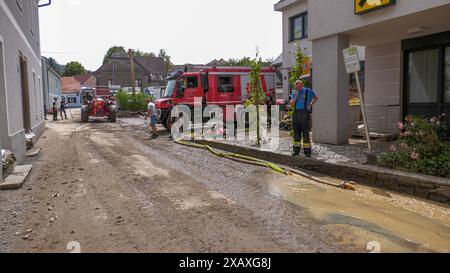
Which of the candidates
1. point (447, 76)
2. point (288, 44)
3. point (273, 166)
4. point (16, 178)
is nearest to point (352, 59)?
point (273, 166)

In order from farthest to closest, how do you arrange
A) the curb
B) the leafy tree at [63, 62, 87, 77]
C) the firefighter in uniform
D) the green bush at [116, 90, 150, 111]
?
the leafy tree at [63, 62, 87, 77] → the green bush at [116, 90, 150, 111] → the firefighter in uniform → the curb

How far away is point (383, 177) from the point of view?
685 centimetres

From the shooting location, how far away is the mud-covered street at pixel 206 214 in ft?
13.9

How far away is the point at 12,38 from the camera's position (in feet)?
33.1

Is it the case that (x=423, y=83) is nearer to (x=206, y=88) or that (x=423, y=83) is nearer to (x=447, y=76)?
(x=447, y=76)

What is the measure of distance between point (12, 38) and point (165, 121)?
8.32 meters

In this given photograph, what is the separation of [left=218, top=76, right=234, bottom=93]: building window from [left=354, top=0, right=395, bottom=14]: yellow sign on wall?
9.60 metres

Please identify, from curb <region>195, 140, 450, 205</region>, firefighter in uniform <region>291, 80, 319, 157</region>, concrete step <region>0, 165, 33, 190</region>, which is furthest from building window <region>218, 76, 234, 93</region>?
concrete step <region>0, 165, 33, 190</region>

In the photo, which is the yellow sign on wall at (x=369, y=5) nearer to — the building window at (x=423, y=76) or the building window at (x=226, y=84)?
the building window at (x=423, y=76)

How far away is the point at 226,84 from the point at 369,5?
10.1 m

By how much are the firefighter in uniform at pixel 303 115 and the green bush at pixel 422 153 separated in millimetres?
1872

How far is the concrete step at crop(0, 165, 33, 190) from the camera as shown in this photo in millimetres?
6725

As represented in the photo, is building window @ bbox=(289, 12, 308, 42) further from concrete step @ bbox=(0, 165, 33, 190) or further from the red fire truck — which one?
concrete step @ bbox=(0, 165, 33, 190)
